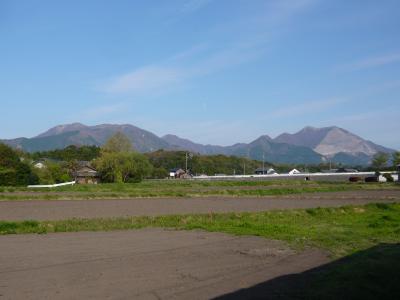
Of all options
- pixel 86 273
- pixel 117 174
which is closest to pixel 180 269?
pixel 86 273

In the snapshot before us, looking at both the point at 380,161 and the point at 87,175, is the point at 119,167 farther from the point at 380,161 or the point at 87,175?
the point at 380,161

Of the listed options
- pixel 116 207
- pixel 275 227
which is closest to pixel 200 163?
pixel 116 207

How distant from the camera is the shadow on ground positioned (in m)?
7.87

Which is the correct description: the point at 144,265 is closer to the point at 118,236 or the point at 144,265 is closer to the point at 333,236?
the point at 118,236

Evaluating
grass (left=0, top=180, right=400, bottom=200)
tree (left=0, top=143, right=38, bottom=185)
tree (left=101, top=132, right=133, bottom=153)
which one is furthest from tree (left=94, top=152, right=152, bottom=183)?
grass (left=0, top=180, right=400, bottom=200)

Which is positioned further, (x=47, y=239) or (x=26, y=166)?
(x=26, y=166)

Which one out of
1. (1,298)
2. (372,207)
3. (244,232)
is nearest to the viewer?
(1,298)

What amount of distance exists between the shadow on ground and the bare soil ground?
1.37ft

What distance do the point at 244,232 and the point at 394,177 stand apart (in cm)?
9132

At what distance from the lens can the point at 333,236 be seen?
16.4 m

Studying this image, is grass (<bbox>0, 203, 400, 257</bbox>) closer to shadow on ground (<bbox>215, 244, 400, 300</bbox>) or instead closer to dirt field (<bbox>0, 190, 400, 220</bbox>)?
shadow on ground (<bbox>215, 244, 400, 300</bbox>)

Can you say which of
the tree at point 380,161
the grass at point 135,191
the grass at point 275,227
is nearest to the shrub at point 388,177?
the grass at point 135,191

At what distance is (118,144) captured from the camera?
10238cm

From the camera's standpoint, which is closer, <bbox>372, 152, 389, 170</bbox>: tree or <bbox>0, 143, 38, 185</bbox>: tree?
<bbox>0, 143, 38, 185</bbox>: tree
